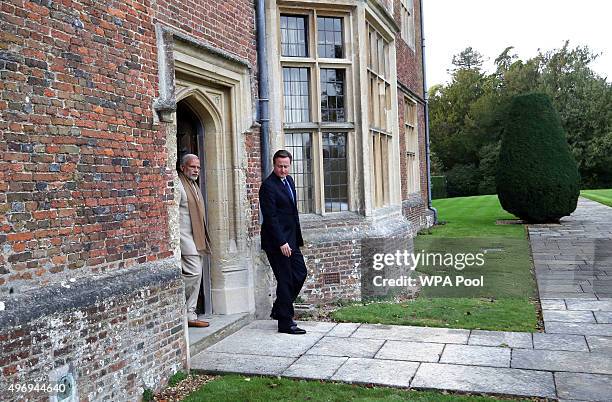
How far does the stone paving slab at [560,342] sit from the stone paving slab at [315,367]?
2016 millimetres

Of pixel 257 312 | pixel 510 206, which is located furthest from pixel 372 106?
pixel 510 206

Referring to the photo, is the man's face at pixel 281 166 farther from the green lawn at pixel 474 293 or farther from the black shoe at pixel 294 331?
the green lawn at pixel 474 293

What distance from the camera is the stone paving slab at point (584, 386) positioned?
4508 mm

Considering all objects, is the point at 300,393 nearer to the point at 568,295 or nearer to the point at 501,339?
the point at 501,339

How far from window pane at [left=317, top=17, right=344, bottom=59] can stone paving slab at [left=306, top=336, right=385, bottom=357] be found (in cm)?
425

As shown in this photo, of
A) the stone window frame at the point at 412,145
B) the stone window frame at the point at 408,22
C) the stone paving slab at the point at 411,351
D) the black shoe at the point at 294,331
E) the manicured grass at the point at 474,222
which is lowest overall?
the stone paving slab at the point at 411,351

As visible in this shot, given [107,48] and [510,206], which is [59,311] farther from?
[510,206]

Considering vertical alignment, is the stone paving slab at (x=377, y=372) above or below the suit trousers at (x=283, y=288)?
below

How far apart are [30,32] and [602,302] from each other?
7442 mm

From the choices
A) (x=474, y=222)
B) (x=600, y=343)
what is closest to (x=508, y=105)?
(x=474, y=222)

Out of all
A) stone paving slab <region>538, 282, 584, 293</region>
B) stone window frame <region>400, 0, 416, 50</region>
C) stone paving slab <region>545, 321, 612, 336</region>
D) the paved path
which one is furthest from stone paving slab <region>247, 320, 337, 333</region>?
stone window frame <region>400, 0, 416, 50</region>

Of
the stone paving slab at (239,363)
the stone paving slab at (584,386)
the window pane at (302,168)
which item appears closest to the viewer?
the stone paving slab at (584,386)

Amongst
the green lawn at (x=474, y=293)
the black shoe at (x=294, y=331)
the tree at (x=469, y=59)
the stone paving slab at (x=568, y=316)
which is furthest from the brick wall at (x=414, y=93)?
the tree at (x=469, y=59)

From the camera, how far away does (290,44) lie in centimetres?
835
